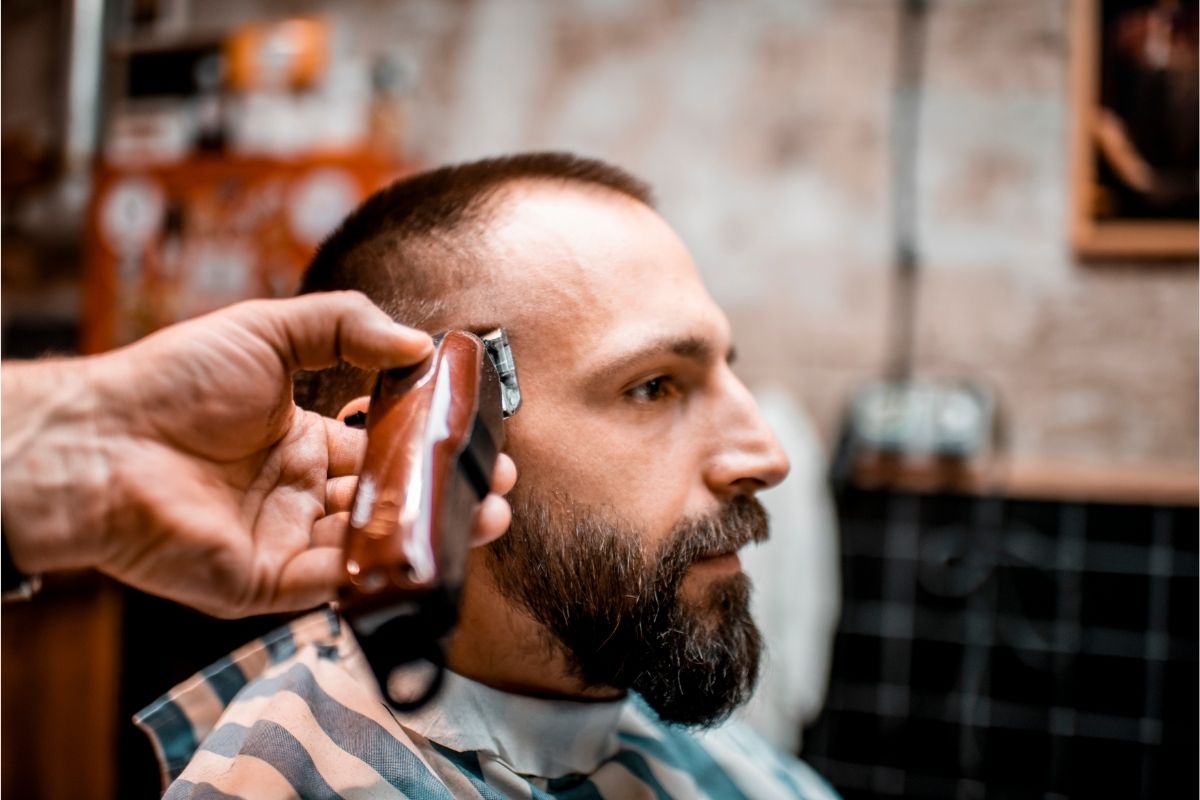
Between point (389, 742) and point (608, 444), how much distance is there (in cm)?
42

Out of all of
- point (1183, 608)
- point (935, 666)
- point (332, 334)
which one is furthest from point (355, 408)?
point (1183, 608)

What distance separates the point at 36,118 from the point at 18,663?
7.12 ft

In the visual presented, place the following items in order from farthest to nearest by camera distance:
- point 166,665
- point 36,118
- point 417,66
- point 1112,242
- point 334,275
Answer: point 36,118, point 417,66, point 1112,242, point 166,665, point 334,275

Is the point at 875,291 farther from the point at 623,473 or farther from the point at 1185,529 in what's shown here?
the point at 623,473

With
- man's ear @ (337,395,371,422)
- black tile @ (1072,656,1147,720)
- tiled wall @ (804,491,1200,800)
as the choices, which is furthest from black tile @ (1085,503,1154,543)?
man's ear @ (337,395,371,422)

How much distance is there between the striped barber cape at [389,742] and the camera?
0.91 meters

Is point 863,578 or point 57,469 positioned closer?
point 57,469

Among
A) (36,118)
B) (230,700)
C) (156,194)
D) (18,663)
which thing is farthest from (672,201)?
(36,118)

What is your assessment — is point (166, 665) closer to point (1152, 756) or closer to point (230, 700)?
point (230, 700)

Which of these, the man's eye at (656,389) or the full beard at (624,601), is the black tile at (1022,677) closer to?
the full beard at (624,601)

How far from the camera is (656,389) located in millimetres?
1104

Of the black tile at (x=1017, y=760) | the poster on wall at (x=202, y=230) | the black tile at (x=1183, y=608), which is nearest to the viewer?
the black tile at (x=1183, y=608)

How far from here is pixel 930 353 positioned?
258cm

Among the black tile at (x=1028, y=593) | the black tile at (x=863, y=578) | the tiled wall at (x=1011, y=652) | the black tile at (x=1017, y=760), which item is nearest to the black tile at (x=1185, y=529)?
the tiled wall at (x=1011, y=652)
